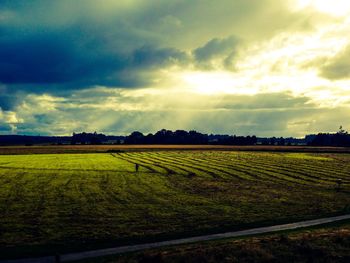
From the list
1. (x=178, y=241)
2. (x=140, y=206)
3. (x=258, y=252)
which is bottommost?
(x=178, y=241)

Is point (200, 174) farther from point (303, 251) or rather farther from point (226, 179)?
point (303, 251)

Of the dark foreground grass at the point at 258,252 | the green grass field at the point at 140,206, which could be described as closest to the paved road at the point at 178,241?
the green grass field at the point at 140,206

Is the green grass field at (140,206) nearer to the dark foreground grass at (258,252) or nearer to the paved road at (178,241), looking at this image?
the paved road at (178,241)

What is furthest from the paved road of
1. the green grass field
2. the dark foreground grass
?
the dark foreground grass

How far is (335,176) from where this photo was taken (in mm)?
68062

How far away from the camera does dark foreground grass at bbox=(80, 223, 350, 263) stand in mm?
20375

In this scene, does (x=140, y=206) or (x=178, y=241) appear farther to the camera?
(x=140, y=206)

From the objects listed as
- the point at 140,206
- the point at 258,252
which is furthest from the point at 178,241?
the point at 140,206

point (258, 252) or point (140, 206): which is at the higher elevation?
point (258, 252)

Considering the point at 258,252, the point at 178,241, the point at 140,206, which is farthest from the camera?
the point at 140,206

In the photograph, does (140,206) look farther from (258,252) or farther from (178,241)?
(258,252)

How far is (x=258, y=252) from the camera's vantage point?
21.1m

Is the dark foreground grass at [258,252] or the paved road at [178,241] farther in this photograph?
the paved road at [178,241]

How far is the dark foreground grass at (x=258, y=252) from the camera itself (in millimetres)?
20375
